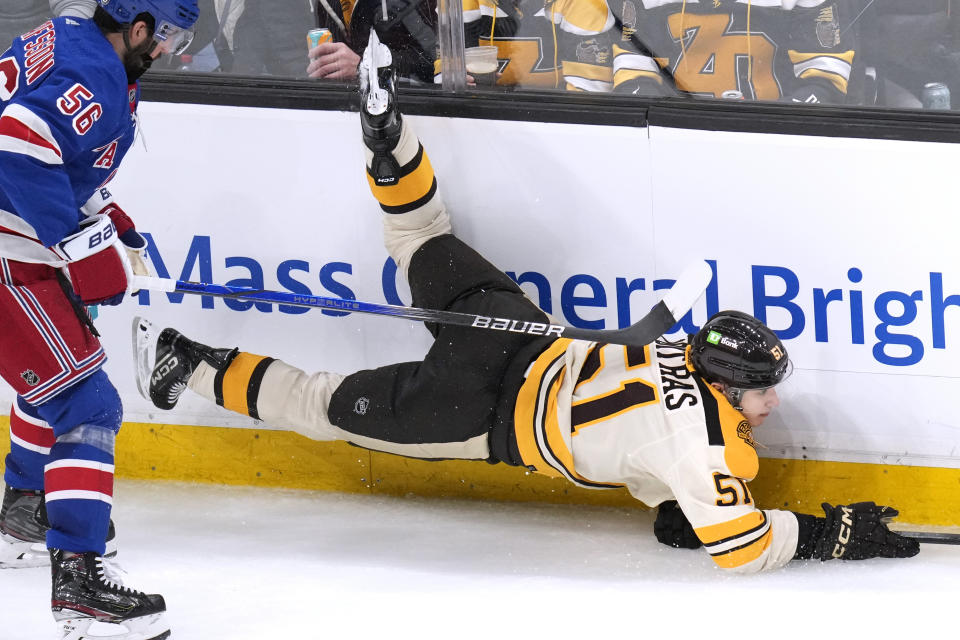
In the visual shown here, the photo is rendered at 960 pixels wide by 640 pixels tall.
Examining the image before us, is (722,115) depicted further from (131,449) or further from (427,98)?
(131,449)

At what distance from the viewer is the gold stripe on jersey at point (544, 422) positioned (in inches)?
121

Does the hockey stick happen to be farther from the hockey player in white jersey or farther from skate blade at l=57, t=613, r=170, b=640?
skate blade at l=57, t=613, r=170, b=640

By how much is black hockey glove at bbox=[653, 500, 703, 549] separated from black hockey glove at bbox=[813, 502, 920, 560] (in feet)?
0.98

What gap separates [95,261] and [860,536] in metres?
1.80

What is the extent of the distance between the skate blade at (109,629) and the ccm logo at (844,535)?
1.51 metres

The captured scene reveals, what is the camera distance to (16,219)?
261 centimetres

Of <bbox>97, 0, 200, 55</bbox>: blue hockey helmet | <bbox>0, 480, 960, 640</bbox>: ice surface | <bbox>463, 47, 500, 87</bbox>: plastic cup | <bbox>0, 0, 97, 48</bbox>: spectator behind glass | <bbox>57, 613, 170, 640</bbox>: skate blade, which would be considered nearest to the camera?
<bbox>97, 0, 200, 55</bbox>: blue hockey helmet

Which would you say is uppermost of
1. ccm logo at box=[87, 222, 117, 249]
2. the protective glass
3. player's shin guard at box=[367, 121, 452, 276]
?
the protective glass

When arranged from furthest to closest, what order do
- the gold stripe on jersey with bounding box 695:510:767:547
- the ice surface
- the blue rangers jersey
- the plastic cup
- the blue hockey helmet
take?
the plastic cup < the gold stripe on jersey with bounding box 695:510:767:547 < the ice surface < the blue hockey helmet < the blue rangers jersey

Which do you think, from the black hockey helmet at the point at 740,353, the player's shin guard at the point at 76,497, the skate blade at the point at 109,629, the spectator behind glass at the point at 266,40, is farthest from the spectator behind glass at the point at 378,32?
the skate blade at the point at 109,629

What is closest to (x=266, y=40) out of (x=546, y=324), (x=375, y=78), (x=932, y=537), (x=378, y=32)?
(x=378, y=32)

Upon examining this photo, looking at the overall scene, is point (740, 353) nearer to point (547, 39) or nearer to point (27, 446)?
point (547, 39)

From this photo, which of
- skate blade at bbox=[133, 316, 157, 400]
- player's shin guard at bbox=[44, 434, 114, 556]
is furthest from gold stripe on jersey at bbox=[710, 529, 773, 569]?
skate blade at bbox=[133, 316, 157, 400]

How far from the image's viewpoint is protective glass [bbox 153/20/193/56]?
2.58 m
